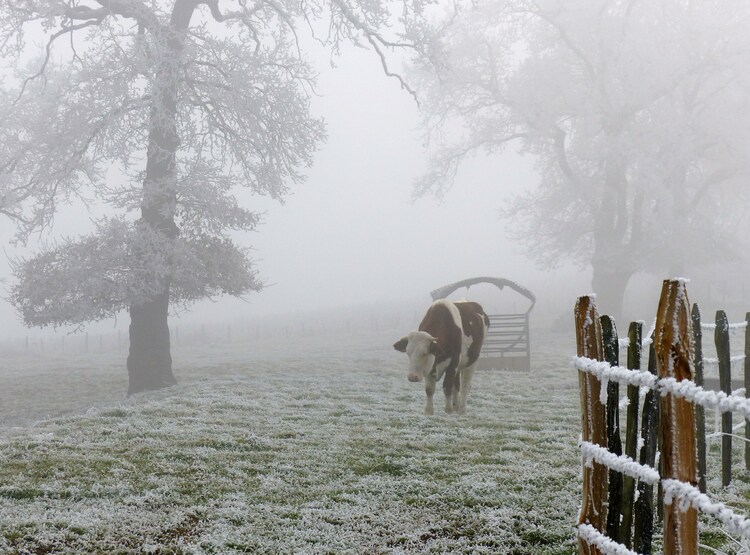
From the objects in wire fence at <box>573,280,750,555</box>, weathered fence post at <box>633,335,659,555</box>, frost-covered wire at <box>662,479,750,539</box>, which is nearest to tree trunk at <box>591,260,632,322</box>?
weathered fence post at <box>633,335,659,555</box>

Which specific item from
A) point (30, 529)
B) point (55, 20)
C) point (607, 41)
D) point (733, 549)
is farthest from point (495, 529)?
point (607, 41)

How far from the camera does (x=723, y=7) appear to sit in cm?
3044

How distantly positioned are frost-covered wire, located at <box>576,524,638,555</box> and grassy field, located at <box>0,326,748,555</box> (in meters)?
1.81

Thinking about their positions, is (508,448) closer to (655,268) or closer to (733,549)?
(733,549)

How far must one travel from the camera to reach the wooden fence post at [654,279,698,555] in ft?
9.07

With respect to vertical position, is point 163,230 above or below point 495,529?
above

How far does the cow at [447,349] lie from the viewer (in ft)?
37.0

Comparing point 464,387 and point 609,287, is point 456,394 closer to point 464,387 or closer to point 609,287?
point 464,387

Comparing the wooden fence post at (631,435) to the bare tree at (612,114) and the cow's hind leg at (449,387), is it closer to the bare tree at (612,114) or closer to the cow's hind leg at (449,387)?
the cow's hind leg at (449,387)

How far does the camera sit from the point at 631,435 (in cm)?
372

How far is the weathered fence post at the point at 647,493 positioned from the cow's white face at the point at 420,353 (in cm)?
697

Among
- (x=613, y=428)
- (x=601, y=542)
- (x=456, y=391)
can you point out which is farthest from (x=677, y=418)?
(x=456, y=391)

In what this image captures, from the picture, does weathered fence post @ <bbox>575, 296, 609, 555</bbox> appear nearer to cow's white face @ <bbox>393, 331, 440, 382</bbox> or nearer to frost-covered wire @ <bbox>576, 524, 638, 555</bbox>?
frost-covered wire @ <bbox>576, 524, 638, 555</bbox>

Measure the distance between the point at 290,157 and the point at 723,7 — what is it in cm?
2282
